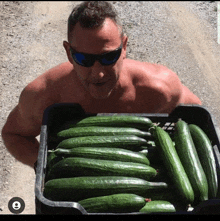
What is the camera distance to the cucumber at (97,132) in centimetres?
187

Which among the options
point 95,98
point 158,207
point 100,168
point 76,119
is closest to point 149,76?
point 95,98

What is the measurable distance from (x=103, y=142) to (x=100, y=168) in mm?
200

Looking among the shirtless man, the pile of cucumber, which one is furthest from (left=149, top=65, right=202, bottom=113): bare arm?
the pile of cucumber

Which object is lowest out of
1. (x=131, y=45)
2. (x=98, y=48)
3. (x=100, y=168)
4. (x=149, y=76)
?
(x=131, y=45)

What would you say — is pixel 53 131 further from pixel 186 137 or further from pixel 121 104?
pixel 186 137

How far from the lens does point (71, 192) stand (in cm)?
162

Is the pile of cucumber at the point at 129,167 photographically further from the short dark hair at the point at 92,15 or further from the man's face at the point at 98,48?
the short dark hair at the point at 92,15

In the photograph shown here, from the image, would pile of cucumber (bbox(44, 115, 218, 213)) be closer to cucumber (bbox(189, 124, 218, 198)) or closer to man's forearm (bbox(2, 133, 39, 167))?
cucumber (bbox(189, 124, 218, 198))

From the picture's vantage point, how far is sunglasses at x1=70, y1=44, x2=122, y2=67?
67.2 inches

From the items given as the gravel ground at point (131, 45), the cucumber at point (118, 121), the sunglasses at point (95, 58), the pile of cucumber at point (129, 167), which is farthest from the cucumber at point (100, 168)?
the gravel ground at point (131, 45)

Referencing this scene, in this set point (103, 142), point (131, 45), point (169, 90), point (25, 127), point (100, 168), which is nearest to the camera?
point (100, 168)

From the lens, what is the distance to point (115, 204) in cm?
155

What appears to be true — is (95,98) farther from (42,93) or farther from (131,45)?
(131,45)

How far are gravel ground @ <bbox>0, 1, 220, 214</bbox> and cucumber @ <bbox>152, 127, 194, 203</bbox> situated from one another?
262 centimetres
